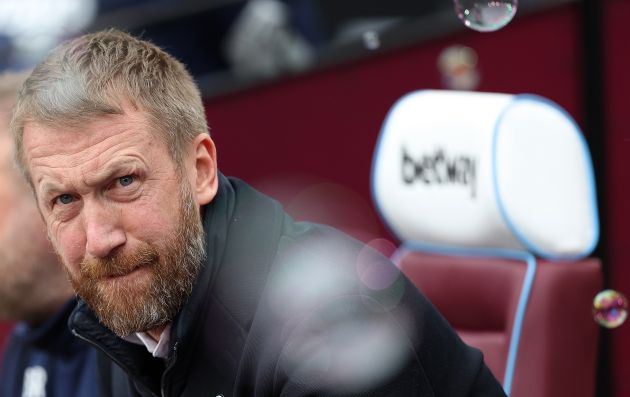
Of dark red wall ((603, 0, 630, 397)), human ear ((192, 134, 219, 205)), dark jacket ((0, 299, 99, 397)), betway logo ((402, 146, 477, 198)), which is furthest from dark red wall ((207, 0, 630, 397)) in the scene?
human ear ((192, 134, 219, 205))

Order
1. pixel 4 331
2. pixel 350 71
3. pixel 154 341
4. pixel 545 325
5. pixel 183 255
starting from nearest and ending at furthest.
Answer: pixel 183 255
pixel 154 341
pixel 545 325
pixel 4 331
pixel 350 71

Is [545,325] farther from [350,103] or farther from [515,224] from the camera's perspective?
[350,103]

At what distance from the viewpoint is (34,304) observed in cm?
229

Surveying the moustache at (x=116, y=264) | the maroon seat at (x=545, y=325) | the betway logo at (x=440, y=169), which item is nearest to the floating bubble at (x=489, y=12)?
the betway logo at (x=440, y=169)

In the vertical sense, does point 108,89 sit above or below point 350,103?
above

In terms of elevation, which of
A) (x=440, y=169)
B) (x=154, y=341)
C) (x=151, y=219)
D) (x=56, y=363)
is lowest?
(x=56, y=363)

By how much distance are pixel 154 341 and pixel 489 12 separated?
0.96 m

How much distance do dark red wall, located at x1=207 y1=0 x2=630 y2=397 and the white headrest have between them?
103 cm

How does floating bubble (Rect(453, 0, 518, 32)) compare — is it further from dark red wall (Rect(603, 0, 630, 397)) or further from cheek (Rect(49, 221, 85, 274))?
cheek (Rect(49, 221, 85, 274))

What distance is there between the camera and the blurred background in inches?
114

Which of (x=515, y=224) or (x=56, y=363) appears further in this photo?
(x=56, y=363)

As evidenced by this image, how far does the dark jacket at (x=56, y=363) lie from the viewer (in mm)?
2203

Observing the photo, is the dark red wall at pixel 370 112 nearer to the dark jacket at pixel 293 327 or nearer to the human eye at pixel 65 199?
the dark jacket at pixel 293 327

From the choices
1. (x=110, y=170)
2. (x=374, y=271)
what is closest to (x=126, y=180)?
(x=110, y=170)
